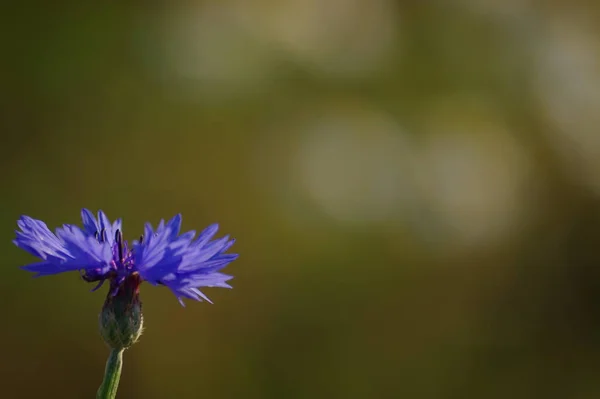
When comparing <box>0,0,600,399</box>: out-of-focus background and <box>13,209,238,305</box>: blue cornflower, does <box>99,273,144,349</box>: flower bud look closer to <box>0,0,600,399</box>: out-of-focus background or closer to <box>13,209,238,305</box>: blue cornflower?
<box>13,209,238,305</box>: blue cornflower

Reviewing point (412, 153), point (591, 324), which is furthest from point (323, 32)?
point (591, 324)

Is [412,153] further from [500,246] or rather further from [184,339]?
[184,339]

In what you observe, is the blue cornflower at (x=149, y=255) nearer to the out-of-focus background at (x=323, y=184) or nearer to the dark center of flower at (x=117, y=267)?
the dark center of flower at (x=117, y=267)

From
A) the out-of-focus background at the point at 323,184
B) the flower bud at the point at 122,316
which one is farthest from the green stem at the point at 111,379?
the out-of-focus background at the point at 323,184

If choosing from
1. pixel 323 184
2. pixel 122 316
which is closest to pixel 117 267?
pixel 122 316

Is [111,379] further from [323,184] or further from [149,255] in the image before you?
[323,184]

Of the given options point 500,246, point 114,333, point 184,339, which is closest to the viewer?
point 114,333
